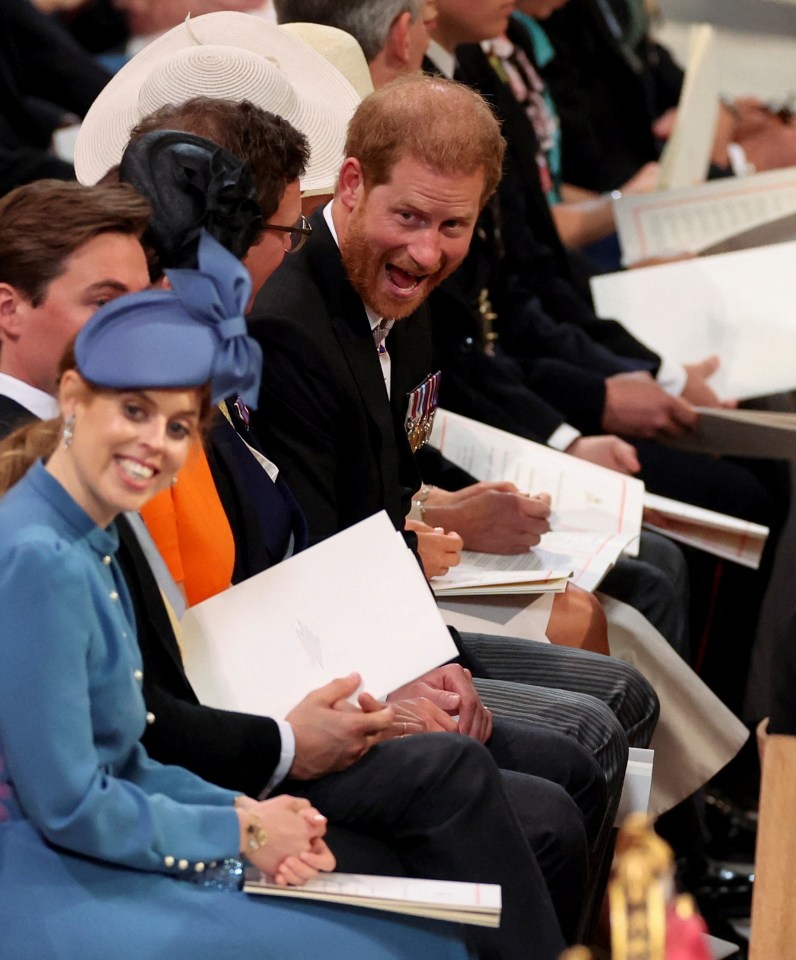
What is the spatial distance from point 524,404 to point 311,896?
206 cm

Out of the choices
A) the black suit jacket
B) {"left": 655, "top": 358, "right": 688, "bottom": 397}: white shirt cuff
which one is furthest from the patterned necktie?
the black suit jacket

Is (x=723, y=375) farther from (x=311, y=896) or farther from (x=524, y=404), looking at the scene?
(x=311, y=896)

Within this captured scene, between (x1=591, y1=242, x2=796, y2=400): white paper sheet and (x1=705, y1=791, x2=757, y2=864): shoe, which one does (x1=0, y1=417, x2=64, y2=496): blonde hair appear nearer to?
(x1=705, y1=791, x2=757, y2=864): shoe

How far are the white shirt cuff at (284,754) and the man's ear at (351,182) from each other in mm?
994

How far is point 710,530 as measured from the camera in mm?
3109

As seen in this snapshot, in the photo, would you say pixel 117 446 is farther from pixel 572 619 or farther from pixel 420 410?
pixel 572 619

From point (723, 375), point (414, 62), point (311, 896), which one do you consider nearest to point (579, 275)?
point (723, 375)

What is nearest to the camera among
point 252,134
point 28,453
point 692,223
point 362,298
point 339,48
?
point 28,453

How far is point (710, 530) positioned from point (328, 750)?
1.61 m

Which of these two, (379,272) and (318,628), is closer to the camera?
(318,628)

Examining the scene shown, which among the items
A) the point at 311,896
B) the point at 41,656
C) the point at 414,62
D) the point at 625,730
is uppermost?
the point at 414,62

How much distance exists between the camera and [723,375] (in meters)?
3.93

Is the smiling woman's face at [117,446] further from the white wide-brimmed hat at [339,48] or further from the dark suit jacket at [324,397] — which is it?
the white wide-brimmed hat at [339,48]

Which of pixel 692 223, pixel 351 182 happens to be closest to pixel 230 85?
pixel 351 182
